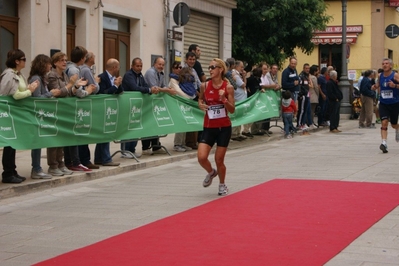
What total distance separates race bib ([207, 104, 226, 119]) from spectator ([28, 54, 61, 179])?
2.82 meters

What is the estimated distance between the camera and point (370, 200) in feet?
34.9

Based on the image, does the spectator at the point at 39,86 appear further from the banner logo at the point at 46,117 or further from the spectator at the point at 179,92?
the spectator at the point at 179,92

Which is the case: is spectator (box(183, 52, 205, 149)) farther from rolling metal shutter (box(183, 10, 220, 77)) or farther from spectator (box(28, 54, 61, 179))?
rolling metal shutter (box(183, 10, 220, 77))

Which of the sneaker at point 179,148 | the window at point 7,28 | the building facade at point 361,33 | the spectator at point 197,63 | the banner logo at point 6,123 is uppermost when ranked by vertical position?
the building facade at point 361,33

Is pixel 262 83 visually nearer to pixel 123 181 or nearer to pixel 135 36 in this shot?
pixel 135 36

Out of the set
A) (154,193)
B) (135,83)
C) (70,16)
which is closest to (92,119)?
(135,83)

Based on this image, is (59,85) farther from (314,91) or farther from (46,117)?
(314,91)

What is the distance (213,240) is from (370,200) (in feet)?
10.8

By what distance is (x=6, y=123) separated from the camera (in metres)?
11.6

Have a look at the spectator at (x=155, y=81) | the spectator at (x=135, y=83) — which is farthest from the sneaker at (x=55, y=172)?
the spectator at (x=155, y=81)

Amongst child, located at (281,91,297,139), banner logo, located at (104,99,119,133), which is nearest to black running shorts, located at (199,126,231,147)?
banner logo, located at (104,99,119,133)

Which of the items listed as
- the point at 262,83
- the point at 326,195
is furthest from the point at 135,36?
the point at 326,195

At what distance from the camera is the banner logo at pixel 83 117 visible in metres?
13.3

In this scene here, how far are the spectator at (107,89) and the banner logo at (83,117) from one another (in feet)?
2.66
